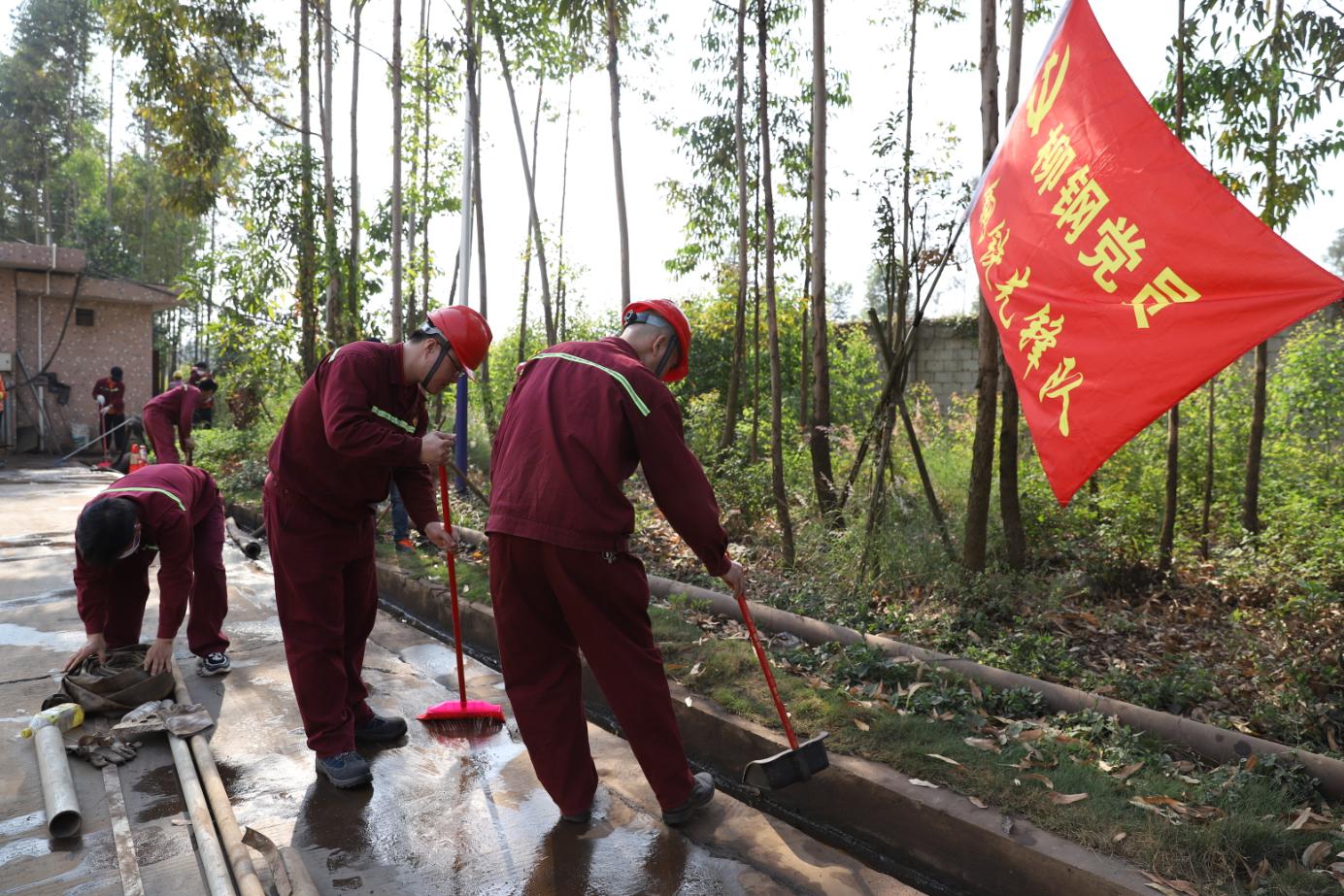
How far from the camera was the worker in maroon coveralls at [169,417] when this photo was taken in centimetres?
737

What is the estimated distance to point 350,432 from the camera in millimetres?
3260

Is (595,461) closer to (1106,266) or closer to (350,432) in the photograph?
(350,432)

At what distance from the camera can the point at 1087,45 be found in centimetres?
341

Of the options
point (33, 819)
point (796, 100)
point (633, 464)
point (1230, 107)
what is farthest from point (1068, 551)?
point (796, 100)

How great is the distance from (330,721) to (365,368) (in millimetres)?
1379

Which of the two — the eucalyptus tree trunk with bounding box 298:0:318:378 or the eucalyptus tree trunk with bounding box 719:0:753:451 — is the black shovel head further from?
the eucalyptus tree trunk with bounding box 298:0:318:378

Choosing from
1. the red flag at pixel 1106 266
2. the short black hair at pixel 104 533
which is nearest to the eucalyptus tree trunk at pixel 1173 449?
the red flag at pixel 1106 266

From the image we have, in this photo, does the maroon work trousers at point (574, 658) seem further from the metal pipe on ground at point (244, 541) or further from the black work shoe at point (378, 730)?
the metal pipe on ground at point (244, 541)

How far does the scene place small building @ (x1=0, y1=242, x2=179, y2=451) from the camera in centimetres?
1686

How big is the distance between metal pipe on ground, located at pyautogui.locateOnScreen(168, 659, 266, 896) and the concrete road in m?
0.12

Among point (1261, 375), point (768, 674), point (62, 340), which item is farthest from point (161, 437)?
point (62, 340)

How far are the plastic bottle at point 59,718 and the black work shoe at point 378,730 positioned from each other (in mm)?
1160

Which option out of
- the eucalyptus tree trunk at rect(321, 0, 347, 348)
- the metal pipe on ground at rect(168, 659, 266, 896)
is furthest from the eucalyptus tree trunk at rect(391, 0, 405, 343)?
the metal pipe on ground at rect(168, 659, 266, 896)

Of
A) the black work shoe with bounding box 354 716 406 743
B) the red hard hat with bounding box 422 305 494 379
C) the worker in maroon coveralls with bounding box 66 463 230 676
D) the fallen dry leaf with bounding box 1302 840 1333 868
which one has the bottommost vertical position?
the black work shoe with bounding box 354 716 406 743
